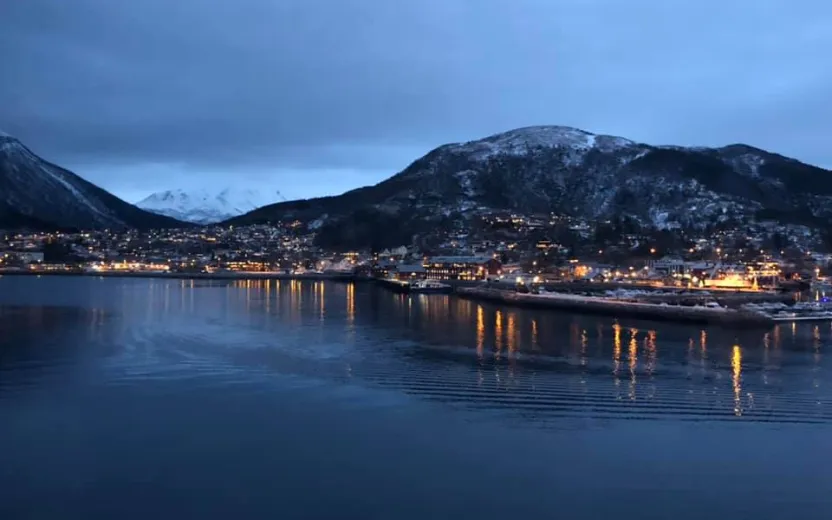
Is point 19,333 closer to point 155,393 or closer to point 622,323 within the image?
point 155,393

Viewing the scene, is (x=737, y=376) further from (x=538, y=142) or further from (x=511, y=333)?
(x=538, y=142)

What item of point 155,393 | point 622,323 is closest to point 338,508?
point 155,393

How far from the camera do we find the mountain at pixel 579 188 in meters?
80.8

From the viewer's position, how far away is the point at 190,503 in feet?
18.0

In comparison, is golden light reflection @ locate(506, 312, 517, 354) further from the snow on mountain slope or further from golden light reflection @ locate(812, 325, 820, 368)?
the snow on mountain slope

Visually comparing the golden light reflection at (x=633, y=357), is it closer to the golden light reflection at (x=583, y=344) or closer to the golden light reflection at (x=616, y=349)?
the golden light reflection at (x=616, y=349)

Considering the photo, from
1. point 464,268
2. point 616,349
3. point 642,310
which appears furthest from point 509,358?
point 464,268

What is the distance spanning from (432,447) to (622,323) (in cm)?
1419

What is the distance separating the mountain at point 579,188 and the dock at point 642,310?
159ft

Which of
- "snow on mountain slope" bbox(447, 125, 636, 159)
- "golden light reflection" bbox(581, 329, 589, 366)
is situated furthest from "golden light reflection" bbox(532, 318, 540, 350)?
"snow on mountain slope" bbox(447, 125, 636, 159)

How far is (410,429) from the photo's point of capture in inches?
297

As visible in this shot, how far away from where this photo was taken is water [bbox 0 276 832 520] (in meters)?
5.62

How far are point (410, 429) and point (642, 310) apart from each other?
16.1 meters

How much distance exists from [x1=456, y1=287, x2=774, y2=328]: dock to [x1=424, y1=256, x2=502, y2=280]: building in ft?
59.6
